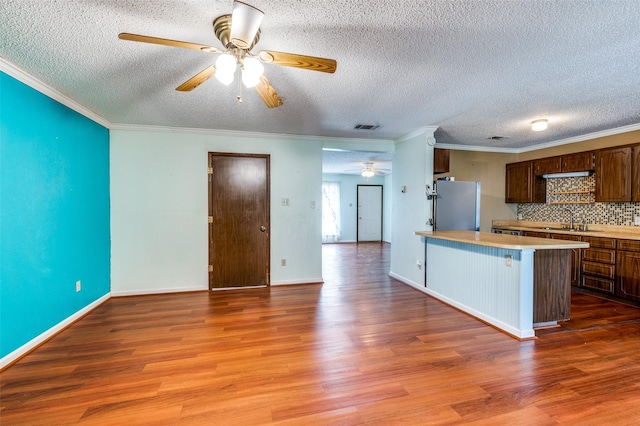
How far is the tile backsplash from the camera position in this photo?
4.07m

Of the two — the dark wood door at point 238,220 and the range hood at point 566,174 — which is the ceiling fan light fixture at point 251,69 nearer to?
the dark wood door at point 238,220

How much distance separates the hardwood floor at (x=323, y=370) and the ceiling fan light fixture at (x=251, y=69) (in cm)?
202

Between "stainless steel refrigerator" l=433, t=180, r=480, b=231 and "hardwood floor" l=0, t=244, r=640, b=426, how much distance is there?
1398mm

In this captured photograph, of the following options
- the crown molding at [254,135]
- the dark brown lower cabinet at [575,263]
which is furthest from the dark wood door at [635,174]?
the crown molding at [254,135]

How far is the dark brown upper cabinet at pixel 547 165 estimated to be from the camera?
15.1 ft

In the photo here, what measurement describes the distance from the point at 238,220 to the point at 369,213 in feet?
19.9

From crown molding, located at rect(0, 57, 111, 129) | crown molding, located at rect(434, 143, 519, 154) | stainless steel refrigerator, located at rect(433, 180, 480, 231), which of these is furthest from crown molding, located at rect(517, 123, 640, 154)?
crown molding, located at rect(0, 57, 111, 129)

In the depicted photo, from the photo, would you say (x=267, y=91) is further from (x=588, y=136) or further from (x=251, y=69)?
(x=588, y=136)

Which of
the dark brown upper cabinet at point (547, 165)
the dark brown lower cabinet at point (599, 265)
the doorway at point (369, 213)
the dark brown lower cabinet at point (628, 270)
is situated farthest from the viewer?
the doorway at point (369, 213)

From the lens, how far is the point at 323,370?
7.10 ft

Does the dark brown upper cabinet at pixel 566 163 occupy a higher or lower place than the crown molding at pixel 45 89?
lower

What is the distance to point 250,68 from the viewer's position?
171 centimetres

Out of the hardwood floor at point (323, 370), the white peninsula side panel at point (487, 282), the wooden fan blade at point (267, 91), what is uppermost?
the wooden fan blade at point (267, 91)

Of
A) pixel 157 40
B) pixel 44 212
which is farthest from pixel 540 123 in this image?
pixel 44 212
